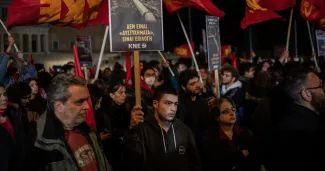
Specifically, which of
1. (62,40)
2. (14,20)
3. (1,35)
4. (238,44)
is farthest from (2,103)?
(62,40)

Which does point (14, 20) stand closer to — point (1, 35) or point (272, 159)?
point (272, 159)

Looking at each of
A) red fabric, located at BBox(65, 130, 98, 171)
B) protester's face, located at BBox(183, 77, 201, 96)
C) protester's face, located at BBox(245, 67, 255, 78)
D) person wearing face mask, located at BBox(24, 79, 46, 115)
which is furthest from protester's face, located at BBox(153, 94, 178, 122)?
protester's face, located at BBox(245, 67, 255, 78)

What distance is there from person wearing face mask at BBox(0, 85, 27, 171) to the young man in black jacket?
128 cm

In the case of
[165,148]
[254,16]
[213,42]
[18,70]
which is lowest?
[165,148]

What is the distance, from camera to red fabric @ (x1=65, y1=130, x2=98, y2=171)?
141 inches

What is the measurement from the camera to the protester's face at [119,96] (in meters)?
6.90

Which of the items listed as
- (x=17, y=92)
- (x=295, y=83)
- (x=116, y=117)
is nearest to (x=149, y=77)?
(x=116, y=117)

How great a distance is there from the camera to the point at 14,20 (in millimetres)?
6980

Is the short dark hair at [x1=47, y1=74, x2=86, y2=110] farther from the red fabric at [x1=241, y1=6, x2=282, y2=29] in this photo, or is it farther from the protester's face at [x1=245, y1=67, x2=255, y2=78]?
the red fabric at [x1=241, y1=6, x2=282, y2=29]

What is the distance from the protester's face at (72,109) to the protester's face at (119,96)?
320cm

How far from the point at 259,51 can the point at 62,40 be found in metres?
29.1

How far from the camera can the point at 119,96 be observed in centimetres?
691

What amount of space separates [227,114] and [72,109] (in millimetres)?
2506

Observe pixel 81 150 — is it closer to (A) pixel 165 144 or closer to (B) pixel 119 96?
(A) pixel 165 144
